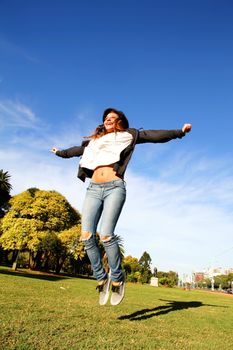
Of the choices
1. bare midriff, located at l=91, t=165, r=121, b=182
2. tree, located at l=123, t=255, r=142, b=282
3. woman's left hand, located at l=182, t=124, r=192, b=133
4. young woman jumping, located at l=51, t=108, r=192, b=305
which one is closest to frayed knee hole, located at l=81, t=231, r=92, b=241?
young woman jumping, located at l=51, t=108, r=192, b=305

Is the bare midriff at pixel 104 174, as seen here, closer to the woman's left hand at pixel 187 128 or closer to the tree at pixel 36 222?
the woman's left hand at pixel 187 128

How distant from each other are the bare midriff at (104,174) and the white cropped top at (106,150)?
0.24ft

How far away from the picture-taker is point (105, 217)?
15.1 feet

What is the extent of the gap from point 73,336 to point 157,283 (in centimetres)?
5115

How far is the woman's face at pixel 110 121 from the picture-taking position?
205 inches

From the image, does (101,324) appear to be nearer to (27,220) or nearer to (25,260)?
(27,220)

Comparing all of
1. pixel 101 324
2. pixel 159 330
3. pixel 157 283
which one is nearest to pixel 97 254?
pixel 101 324

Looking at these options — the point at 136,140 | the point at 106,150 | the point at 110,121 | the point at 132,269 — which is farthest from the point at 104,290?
the point at 132,269

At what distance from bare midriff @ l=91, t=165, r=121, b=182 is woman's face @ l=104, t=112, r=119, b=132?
2.30 feet

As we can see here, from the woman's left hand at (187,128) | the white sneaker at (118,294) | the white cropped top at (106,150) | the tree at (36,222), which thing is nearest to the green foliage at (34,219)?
the tree at (36,222)

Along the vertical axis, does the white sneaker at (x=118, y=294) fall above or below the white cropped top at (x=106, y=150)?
below

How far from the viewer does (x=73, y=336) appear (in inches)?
143

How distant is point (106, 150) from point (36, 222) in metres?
34.7

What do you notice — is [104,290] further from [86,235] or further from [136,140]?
[136,140]
